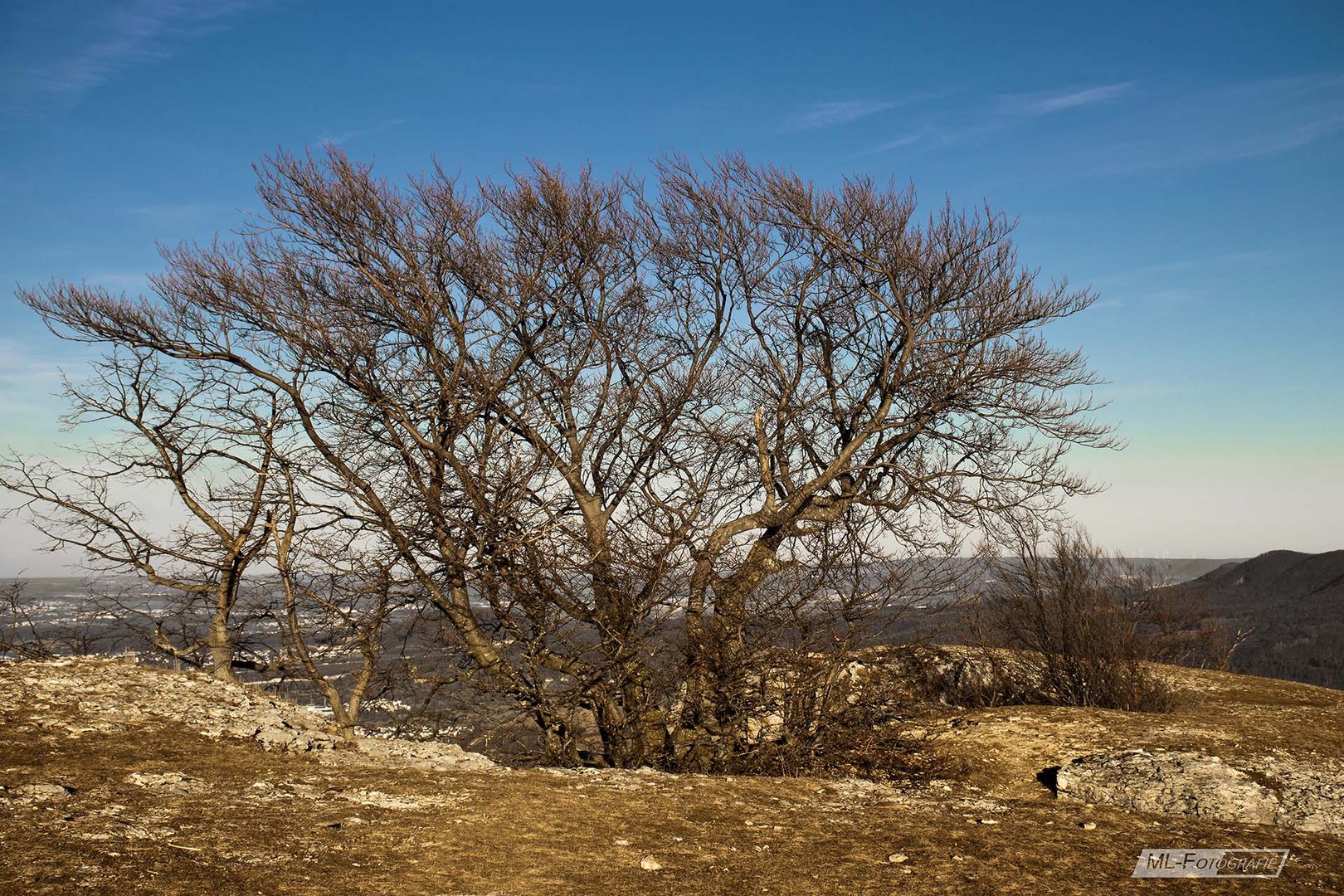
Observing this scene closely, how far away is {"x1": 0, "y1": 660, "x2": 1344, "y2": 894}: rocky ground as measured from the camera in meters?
3.81

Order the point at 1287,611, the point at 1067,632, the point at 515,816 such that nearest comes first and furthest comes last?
the point at 515,816 < the point at 1067,632 < the point at 1287,611

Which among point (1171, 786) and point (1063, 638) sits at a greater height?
point (1063, 638)

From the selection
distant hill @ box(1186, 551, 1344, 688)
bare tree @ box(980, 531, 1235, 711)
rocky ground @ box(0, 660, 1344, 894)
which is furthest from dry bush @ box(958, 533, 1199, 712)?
distant hill @ box(1186, 551, 1344, 688)

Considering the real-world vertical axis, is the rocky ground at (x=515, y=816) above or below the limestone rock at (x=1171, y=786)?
above

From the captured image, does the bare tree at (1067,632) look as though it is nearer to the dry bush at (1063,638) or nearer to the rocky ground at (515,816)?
the dry bush at (1063,638)

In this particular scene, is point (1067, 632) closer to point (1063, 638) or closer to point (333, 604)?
point (1063, 638)

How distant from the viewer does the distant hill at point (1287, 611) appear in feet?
78.1

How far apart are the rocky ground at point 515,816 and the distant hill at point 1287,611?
19.4m

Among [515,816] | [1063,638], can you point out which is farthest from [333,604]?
[1063,638]

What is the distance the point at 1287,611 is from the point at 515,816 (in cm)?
3589

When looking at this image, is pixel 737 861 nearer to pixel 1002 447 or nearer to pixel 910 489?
pixel 910 489

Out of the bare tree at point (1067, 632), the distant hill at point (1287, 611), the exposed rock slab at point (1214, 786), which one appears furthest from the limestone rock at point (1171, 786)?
the distant hill at point (1287, 611)

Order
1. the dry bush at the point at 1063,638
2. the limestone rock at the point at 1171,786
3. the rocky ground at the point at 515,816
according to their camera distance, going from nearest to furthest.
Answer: the rocky ground at the point at 515,816 → the limestone rock at the point at 1171,786 → the dry bush at the point at 1063,638

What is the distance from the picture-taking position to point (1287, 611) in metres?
32.6
